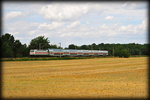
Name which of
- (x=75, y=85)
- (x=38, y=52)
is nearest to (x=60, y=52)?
(x=38, y=52)

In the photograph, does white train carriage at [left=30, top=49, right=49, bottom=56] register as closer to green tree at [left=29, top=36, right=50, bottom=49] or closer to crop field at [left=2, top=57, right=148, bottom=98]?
green tree at [left=29, top=36, right=50, bottom=49]

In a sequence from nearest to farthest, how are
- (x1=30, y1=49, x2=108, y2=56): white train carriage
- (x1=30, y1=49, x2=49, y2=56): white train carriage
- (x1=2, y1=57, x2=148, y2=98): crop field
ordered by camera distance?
(x1=2, y1=57, x2=148, y2=98): crop field, (x1=30, y1=49, x2=49, y2=56): white train carriage, (x1=30, y1=49, x2=108, y2=56): white train carriage

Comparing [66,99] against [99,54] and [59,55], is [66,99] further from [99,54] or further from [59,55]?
[99,54]

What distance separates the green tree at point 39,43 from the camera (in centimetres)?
10524

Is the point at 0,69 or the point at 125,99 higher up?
the point at 0,69

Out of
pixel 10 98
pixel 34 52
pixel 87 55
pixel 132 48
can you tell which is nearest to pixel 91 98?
pixel 10 98

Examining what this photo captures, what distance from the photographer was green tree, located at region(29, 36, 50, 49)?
4143 inches

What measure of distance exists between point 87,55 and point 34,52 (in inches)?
1020

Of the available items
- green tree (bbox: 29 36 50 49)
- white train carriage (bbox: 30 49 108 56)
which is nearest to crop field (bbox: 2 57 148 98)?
white train carriage (bbox: 30 49 108 56)

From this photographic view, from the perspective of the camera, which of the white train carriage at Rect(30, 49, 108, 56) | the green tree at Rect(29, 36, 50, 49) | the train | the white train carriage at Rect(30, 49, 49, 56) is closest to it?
the white train carriage at Rect(30, 49, 49, 56)

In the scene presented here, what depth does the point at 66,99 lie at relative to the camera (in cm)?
1187

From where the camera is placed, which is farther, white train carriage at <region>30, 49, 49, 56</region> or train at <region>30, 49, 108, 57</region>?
train at <region>30, 49, 108, 57</region>

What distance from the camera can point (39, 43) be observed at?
357 feet

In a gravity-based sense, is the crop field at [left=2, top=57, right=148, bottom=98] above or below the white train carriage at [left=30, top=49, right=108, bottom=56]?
below
